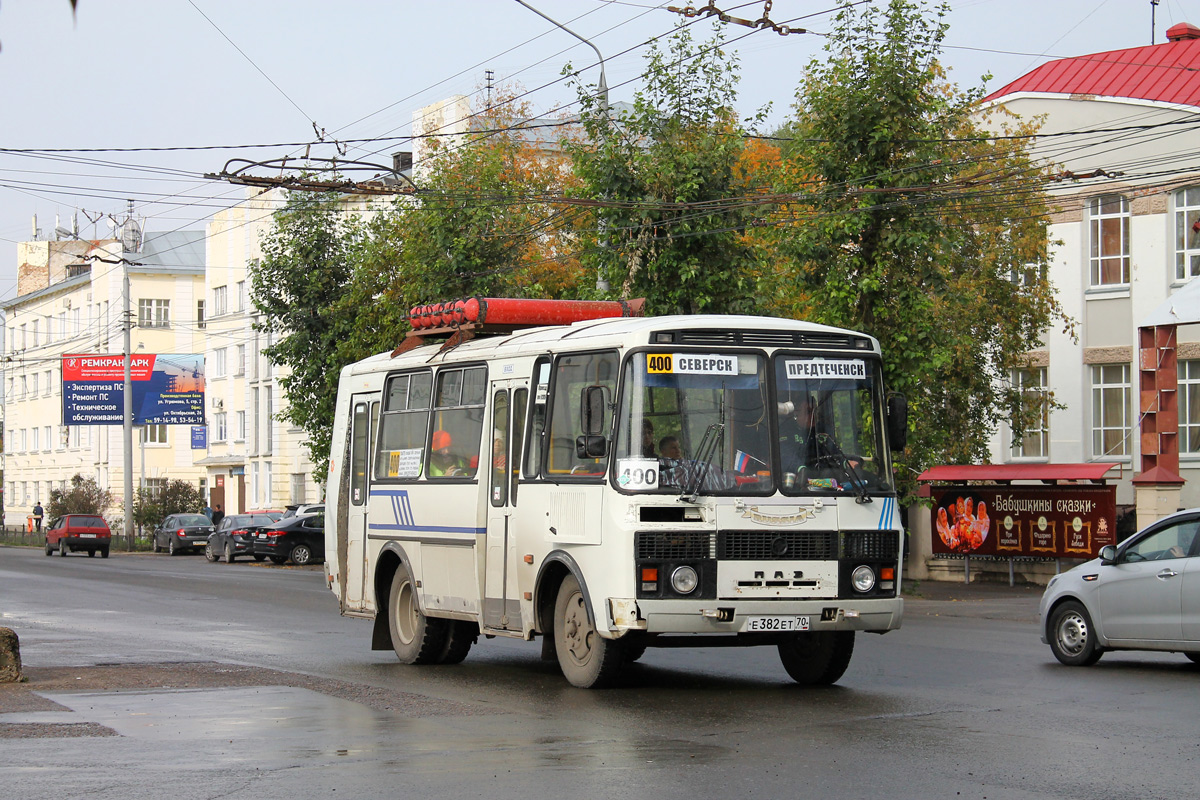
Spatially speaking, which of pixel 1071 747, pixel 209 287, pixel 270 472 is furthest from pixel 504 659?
pixel 209 287

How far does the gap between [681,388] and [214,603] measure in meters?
15.6

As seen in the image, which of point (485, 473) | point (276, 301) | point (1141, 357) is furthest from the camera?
point (276, 301)

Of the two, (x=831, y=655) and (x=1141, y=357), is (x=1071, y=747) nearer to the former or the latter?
(x=831, y=655)

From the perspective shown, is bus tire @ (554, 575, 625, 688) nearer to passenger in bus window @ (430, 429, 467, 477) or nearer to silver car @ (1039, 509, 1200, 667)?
passenger in bus window @ (430, 429, 467, 477)

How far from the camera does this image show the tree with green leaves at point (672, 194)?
87.4 feet

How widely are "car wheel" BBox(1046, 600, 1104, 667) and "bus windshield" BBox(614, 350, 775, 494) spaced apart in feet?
14.4

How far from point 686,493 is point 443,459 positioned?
377cm

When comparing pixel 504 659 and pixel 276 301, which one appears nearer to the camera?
pixel 504 659

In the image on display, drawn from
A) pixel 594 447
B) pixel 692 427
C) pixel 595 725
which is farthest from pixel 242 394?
pixel 595 725

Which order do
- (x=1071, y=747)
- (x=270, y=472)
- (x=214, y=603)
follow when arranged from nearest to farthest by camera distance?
(x=1071, y=747) < (x=214, y=603) < (x=270, y=472)

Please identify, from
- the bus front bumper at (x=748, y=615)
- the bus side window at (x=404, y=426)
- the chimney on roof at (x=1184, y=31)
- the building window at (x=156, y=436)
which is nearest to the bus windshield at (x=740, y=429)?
the bus front bumper at (x=748, y=615)

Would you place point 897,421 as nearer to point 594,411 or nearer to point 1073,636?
point 594,411

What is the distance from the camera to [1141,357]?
2827 centimetres

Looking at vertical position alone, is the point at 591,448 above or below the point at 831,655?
above
